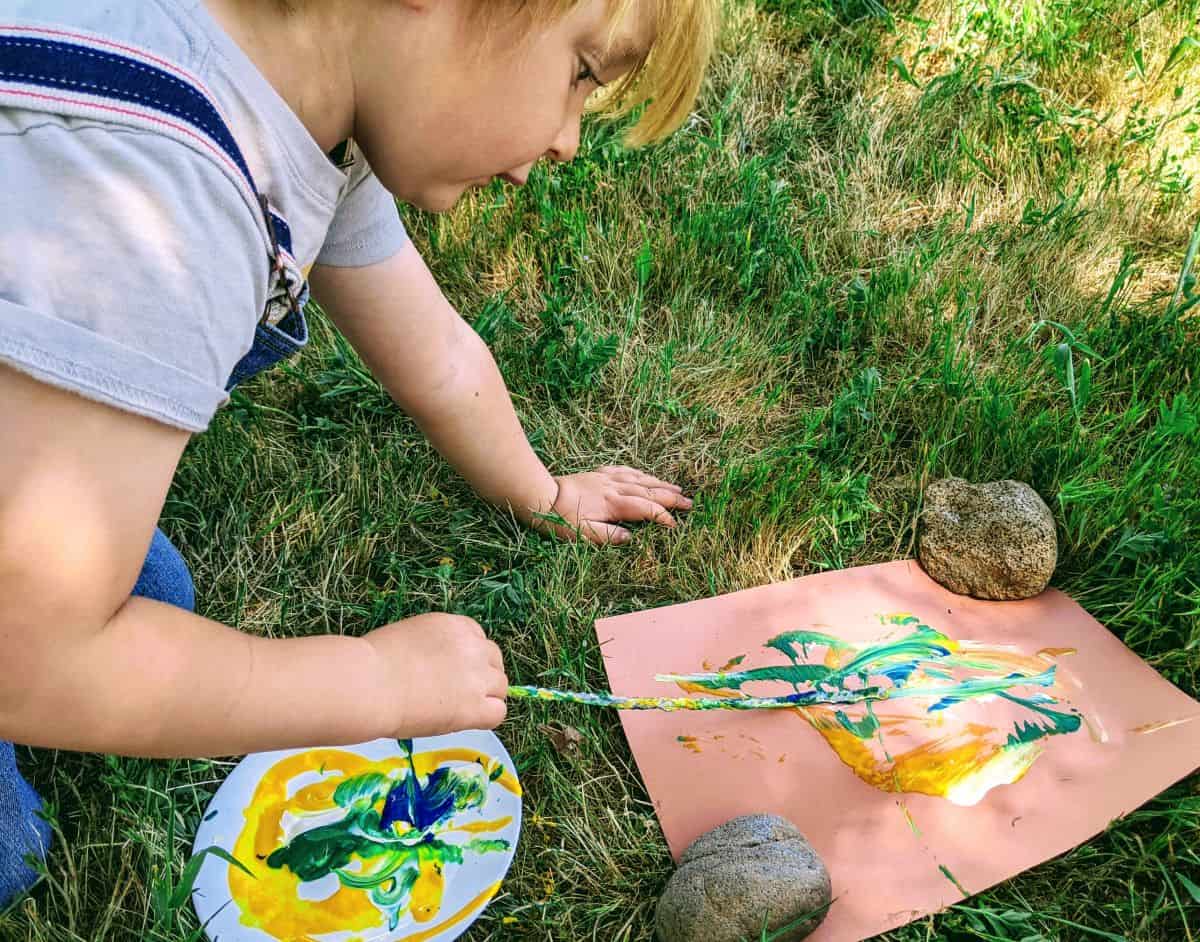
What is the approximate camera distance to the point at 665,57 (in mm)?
1149

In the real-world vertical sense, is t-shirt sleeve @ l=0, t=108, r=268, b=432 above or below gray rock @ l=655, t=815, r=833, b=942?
above

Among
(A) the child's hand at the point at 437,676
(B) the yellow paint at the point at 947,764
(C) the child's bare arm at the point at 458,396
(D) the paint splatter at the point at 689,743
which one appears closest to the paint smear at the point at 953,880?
(B) the yellow paint at the point at 947,764

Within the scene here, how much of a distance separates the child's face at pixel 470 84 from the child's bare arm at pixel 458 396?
13.5 inches

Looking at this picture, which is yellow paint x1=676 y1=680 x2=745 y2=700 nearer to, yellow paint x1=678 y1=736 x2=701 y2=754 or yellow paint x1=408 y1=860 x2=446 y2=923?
yellow paint x1=678 y1=736 x2=701 y2=754

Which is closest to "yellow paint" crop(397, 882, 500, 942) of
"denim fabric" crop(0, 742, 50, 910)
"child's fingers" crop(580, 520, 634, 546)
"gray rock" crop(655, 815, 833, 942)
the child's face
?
"gray rock" crop(655, 815, 833, 942)

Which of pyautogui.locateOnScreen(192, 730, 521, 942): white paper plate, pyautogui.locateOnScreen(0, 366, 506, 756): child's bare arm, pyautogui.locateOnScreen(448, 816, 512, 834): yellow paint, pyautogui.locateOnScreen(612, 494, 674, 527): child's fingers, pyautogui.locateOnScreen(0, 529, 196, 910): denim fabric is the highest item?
pyautogui.locateOnScreen(0, 366, 506, 756): child's bare arm

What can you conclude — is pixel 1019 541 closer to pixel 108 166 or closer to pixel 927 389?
pixel 927 389

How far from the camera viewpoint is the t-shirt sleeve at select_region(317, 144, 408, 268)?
1.36 m

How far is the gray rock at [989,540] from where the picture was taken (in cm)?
154

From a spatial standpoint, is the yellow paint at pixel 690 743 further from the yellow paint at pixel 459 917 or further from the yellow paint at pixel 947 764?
the yellow paint at pixel 459 917

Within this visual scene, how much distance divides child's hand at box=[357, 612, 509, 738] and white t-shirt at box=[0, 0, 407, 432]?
35 centimetres

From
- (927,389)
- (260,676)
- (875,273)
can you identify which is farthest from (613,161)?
(260,676)

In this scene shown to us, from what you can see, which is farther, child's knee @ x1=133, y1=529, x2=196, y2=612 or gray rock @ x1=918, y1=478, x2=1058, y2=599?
gray rock @ x1=918, y1=478, x2=1058, y2=599

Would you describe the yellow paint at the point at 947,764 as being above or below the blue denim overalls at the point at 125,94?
below
